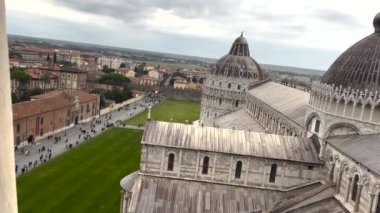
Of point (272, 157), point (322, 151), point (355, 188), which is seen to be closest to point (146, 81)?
point (272, 157)

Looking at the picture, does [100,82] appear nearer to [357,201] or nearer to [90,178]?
[90,178]

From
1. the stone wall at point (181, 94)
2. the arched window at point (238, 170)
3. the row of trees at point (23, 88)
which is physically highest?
the arched window at point (238, 170)

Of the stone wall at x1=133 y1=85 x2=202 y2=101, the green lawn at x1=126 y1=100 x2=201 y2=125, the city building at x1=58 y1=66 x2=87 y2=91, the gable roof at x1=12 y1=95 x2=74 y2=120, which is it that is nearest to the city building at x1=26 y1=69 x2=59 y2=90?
the city building at x1=58 y1=66 x2=87 y2=91

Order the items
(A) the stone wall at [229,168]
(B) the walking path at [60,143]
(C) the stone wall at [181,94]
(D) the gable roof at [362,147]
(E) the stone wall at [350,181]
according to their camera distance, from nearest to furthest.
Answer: (E) the stone wall at [350,181], (D) the gable roof at [362,147], (A) the stone wall at [229,168], (B) the walking path at [60,143], (C) the stone wall at [181,94]

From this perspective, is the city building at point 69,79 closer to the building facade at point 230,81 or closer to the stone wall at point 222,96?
the building facade at point 230,81

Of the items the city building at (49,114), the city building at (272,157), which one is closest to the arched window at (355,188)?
the city building at (272,157)

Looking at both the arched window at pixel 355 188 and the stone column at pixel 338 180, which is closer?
the arched window at pixel 355 188

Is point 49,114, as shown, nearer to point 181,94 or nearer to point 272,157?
point 272,157
